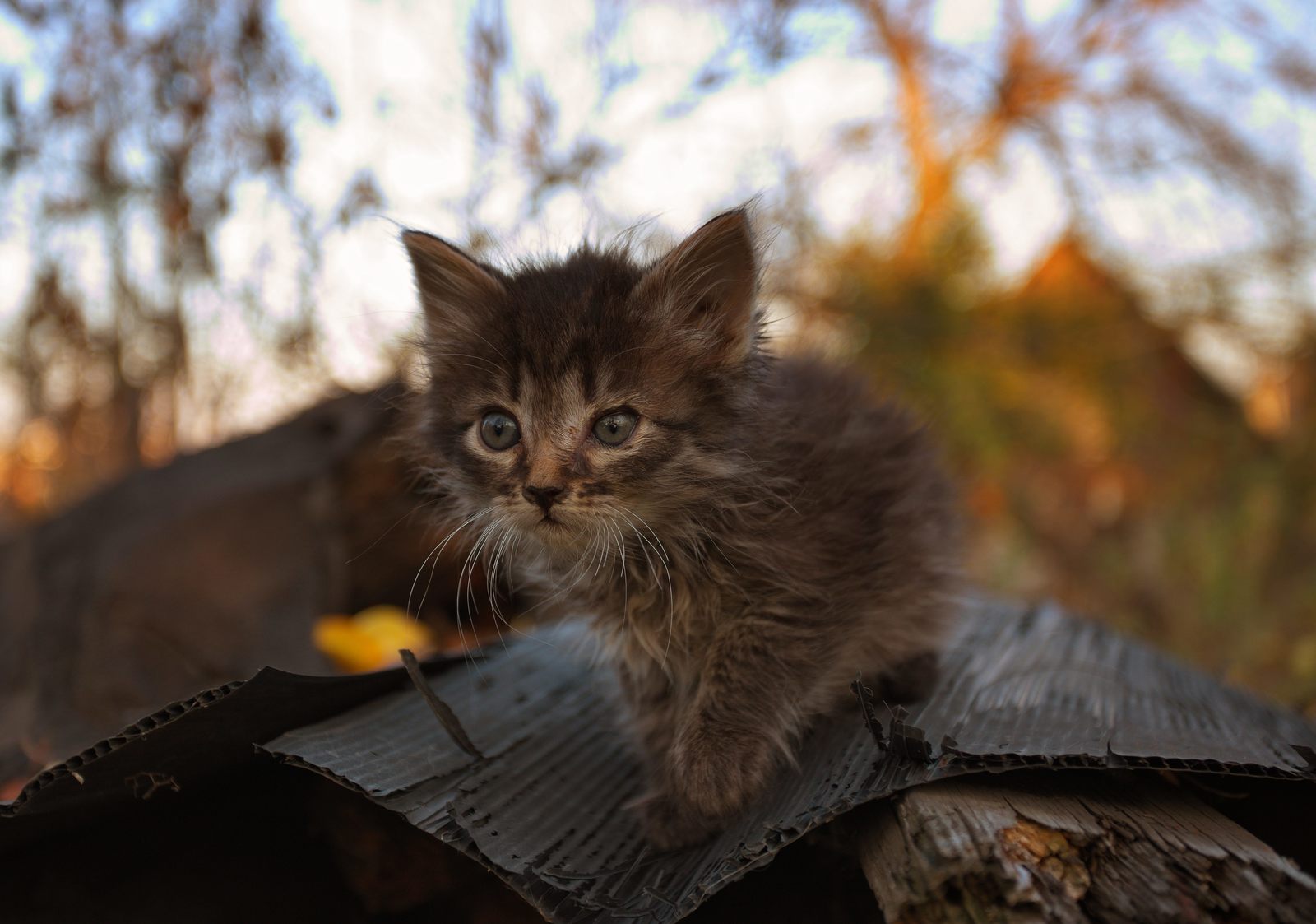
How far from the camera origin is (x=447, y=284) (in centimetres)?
179

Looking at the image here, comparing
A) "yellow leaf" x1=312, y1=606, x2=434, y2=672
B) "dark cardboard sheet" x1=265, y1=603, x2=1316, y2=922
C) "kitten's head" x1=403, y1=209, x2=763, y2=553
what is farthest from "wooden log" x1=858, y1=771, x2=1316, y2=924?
"yellow leaf" x1=312, y1=606, x2=434, y2=672

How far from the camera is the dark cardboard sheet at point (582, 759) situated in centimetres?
127

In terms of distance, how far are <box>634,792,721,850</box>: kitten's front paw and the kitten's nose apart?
21.2 inches

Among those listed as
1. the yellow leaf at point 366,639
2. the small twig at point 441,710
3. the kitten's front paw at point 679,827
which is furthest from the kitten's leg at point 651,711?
the yellow leaf at point 366,639

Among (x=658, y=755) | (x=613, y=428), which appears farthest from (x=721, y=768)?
(x=613, y=428)

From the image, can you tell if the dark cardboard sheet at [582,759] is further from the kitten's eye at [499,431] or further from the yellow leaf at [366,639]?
the yellow leaf at [366,639]

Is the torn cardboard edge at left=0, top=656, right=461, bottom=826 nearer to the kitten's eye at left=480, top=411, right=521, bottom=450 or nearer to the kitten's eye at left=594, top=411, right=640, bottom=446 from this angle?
the kitten's eye at left=480, top=411, right=521, bottom=450

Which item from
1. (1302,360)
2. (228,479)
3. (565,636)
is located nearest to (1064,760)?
(565,636)

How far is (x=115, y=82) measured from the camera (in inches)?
137

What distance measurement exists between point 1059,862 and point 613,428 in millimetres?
925

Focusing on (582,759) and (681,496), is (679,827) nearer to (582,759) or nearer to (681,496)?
(582,759)

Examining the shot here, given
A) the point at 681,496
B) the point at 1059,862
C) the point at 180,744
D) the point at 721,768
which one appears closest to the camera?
the point at 1059,862

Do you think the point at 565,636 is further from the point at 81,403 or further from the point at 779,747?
the point at 81,403

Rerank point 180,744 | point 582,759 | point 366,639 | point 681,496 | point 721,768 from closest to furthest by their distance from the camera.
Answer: point 180,744 → point 721,768 → point 681,496 → point 582,759 → point 366,639
